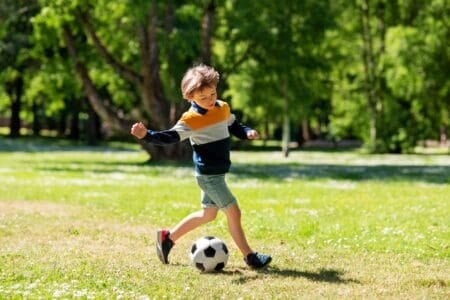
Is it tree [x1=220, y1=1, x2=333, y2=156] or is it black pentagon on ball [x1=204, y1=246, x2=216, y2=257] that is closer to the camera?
black pentagon on ball [x1=204, y1=246, x2=216, y2=257]

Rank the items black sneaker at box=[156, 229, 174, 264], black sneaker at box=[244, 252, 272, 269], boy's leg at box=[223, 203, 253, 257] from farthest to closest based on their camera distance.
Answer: black sneaker at box=[156, 229, 174, 264]
boy's leg at box=[223, 203, 253, 257]
black sneaker at box=[244, 252, 272, 269]

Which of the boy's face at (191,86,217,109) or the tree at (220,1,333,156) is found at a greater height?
the tree at (220,1,333,156)

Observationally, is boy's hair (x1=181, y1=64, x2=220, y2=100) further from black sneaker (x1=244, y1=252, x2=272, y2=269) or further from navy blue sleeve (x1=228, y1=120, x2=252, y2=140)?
black sneaker (x1=244, y1=252, x2=272, y2=269)

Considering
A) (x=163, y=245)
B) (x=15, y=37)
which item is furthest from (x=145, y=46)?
(x=163, y=245)

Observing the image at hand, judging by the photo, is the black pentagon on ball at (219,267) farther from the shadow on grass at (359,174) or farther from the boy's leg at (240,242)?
the shadow on grass at (359,174)

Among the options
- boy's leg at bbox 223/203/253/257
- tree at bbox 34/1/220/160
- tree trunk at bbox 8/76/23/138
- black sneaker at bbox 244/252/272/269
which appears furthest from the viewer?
tree trunk at bbox 8/76/23/138

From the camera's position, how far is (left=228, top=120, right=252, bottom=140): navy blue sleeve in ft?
29.4

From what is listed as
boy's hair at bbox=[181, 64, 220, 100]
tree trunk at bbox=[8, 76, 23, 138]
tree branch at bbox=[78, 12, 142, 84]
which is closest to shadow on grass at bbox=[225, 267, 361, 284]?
boy's hair at bbox=[181, 64, 220, 100]

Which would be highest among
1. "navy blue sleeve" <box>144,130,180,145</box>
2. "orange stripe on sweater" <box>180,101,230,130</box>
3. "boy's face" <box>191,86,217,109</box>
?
"boy's face" <box>191,86,217,109</box>

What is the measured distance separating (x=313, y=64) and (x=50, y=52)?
46.7 feet

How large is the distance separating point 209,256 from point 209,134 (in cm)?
150

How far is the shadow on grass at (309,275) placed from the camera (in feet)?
26.5

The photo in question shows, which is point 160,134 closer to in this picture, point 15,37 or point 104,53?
point 104,53

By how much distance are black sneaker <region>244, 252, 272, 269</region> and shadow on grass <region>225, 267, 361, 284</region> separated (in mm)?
92
